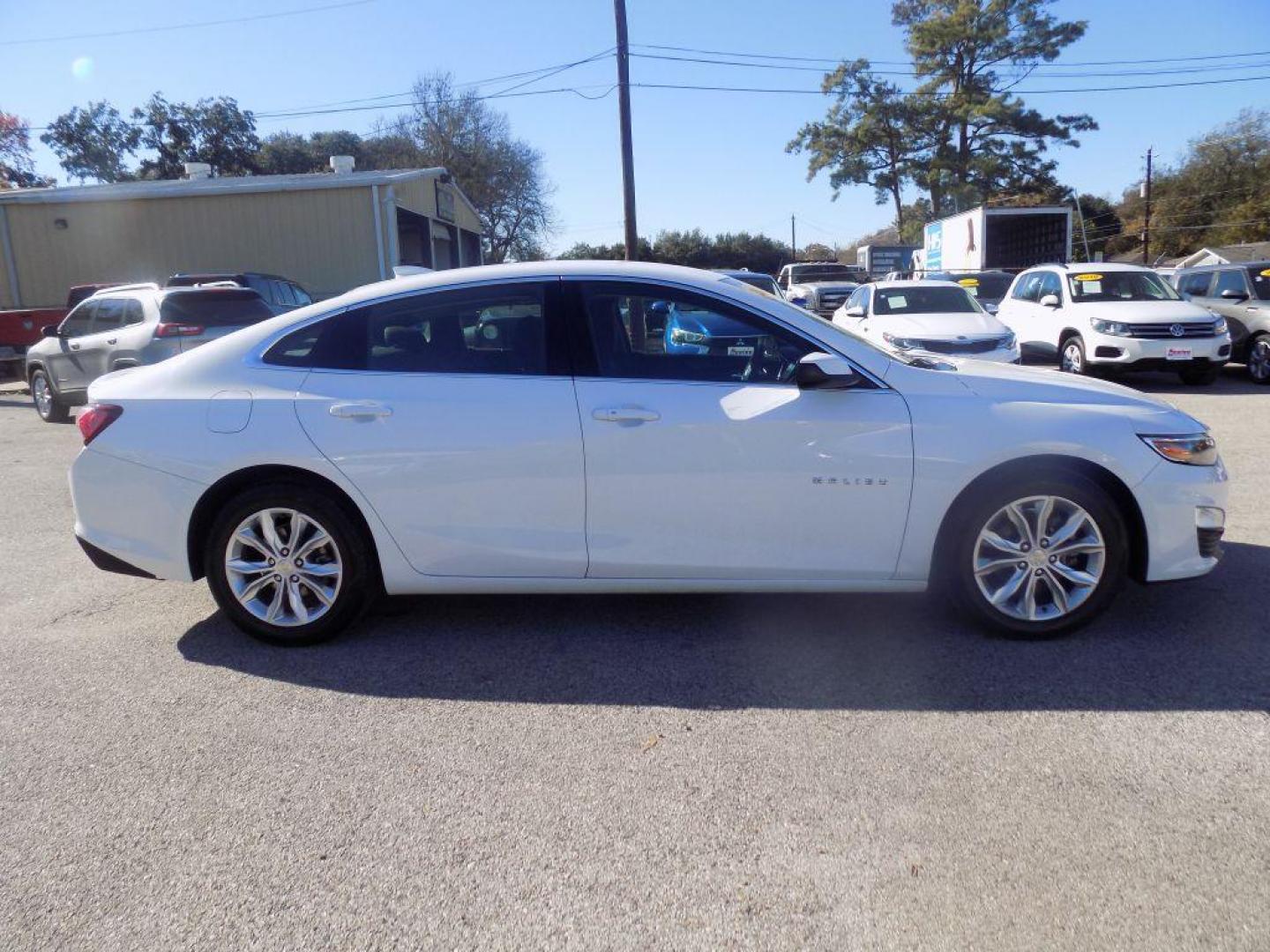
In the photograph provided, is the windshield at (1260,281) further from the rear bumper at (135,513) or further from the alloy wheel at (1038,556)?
the rear bumper at (135,513)

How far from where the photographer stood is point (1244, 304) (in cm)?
1392

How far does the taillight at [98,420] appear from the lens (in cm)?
426

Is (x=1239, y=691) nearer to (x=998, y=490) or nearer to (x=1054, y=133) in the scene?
(x=998, y=490)

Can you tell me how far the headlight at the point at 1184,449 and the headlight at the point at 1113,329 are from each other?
9.66 metres

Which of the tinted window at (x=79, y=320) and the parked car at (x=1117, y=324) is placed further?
the parked car at (x=1117, y=324)

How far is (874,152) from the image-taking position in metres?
48.5

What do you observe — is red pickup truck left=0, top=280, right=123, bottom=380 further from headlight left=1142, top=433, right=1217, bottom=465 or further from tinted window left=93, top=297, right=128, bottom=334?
headlight left=1142, top=433, right=1217, bottom=465

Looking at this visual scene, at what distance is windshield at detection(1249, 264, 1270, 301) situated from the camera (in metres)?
13.8

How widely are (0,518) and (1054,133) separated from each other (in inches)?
1815

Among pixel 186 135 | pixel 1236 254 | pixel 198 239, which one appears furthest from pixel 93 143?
pixel 1236 254

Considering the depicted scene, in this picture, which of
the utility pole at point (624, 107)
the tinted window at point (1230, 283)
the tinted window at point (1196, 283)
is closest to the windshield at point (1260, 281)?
the tinted window at point (1230, 283)

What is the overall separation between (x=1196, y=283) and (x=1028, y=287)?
2.54 m

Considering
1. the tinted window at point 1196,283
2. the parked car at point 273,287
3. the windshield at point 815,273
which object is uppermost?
the windshield at point 815,273

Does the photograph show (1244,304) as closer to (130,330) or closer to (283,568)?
(283,568)
